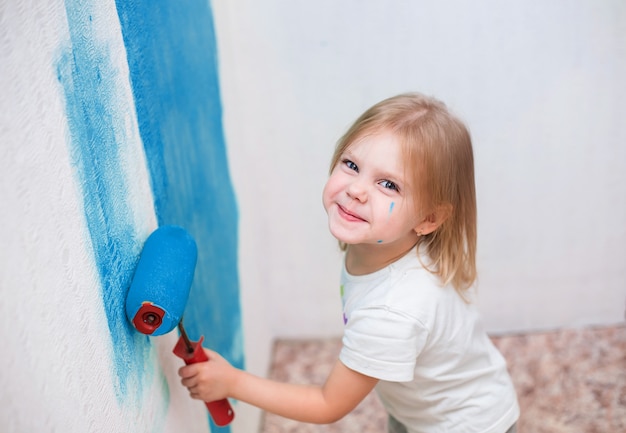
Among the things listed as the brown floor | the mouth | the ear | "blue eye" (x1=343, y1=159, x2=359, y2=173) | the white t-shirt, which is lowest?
the brown floor

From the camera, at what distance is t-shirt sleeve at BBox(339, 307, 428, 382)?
0.86 m

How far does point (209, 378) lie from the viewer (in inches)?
34.8

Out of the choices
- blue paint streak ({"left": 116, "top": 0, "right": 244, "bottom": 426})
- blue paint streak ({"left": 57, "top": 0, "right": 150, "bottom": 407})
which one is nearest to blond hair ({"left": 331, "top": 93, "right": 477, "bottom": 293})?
blue paint streak ({"left": 116, "top": 0, "right": 244, "bottom": 426})

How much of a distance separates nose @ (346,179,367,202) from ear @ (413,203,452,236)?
0.37ft

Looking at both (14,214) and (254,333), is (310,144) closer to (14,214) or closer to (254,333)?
(254,333)

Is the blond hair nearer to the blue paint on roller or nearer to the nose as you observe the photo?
the nose

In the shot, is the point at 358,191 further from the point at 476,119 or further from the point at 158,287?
the point at 476,119

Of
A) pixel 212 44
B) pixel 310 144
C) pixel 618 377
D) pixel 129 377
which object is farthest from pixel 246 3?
pixel 618 377

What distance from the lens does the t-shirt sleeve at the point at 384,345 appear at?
2.83 ft

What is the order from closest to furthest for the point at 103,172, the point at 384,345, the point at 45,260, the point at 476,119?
the point at 45,260 < the point at 103,172 < the point at 384,345 < the point at 476,119

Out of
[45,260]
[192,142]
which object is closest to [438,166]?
[192,142]

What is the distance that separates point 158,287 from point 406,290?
0.35 meters

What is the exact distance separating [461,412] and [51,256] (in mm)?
673

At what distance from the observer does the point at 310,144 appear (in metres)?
1.53
